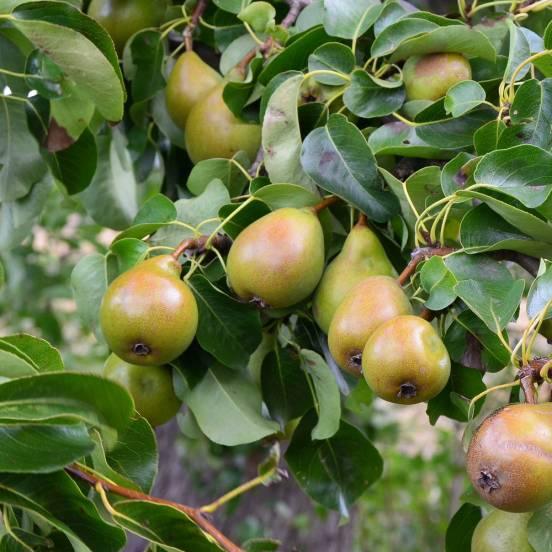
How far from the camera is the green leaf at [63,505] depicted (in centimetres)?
77

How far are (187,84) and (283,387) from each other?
0.46 meters

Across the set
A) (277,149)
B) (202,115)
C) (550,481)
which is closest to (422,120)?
(277,149)

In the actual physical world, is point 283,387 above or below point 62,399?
below

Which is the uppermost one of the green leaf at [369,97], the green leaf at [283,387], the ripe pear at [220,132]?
the green leaf at [369,97]

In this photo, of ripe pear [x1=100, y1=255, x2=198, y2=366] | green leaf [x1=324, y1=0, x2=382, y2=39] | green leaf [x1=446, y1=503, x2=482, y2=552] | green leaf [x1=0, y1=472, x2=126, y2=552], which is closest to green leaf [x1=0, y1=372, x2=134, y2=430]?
green leaf [x1=0, y1=472, x2=126, y2=552]

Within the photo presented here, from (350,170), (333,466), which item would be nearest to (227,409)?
(333,466)

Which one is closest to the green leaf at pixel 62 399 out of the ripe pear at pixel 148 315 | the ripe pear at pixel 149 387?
the ripe pear at pixel 148 315

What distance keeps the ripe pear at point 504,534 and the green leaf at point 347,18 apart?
0.57 meters

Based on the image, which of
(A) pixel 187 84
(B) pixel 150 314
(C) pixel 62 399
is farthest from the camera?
(A) pixel 187 84

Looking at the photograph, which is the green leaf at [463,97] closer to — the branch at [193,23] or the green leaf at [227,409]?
the green leaf at [227,409]

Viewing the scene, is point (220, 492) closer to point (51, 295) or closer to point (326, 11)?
point (51, 295)

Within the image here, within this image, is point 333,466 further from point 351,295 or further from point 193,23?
point 193,23

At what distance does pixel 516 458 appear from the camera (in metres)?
0.71

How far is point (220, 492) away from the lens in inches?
117
